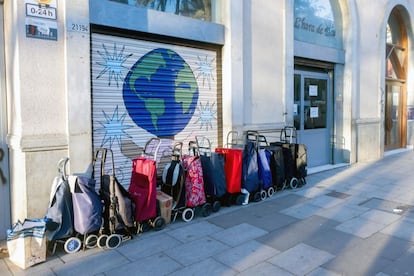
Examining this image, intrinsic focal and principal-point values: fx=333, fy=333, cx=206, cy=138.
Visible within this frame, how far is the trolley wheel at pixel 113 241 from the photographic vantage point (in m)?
3.66

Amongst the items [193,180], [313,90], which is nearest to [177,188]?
[193,180]

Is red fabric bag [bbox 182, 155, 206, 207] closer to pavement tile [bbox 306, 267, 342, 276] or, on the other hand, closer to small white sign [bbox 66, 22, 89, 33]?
pavement tile [bbox 306, 267, 342, 276]

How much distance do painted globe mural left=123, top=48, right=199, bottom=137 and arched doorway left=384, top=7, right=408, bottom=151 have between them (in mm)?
8061

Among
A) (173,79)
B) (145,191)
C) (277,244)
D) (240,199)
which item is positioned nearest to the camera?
(277,244)

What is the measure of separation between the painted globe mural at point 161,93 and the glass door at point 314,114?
10.0ft

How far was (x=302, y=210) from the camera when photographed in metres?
5.00

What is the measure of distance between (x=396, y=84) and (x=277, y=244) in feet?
32.1

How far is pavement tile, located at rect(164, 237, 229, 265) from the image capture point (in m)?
3.46

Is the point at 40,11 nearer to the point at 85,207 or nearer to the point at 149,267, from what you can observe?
the point at 85,207

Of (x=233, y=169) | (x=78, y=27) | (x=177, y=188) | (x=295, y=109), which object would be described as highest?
(x=78, y=27)

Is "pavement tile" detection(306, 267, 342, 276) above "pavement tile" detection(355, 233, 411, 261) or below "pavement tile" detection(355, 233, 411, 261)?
below

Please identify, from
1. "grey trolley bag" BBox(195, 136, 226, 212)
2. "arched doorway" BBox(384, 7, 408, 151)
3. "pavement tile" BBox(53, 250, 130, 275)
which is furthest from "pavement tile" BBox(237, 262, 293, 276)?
"arched doorway" BBox(384, 7, 408, 151)

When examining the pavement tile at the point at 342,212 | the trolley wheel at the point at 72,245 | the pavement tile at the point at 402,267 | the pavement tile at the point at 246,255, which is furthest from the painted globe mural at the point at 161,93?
the pavement tile at the point at 402,267

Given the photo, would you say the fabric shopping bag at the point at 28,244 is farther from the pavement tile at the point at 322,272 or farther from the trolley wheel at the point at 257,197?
the trolley wheel at the point at 257,197
